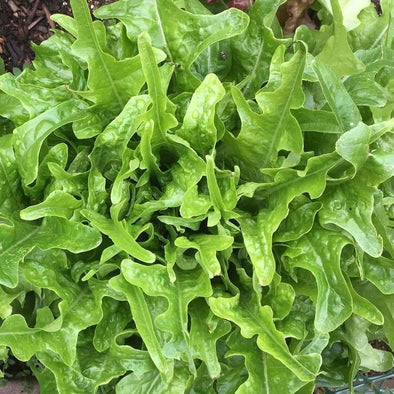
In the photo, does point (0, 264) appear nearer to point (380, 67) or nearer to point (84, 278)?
→ point (84, 278)

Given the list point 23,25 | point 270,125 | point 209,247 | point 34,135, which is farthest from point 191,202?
point 23,25

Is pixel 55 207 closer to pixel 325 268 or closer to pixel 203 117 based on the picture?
pixel 203 117

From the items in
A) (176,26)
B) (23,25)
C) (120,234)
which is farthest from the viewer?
(23,25)

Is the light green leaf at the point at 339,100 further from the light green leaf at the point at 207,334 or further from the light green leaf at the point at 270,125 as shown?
the light green leaf at the point at 207,334

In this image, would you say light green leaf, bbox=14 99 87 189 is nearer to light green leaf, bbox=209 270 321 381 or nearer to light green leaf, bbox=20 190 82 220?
light green leaf, bbox=20 190 82 220

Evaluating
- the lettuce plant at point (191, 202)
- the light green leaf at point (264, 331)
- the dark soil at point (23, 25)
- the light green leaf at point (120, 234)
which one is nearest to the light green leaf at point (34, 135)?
the lettuce plant at point (191, 202)
